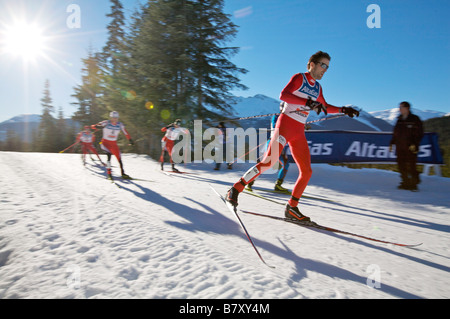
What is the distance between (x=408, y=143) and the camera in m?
5.97

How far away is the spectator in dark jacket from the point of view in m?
5.84

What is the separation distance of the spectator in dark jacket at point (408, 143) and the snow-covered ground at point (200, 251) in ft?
6.10

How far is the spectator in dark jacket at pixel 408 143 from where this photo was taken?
5836 mm

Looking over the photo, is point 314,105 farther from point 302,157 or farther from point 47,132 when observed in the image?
point 47,132

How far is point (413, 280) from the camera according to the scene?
74.8 inches

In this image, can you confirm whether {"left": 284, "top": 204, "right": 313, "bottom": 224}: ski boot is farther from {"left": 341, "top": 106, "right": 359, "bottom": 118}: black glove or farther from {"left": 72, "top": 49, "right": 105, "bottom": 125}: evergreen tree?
{"left": 72, "top": 49, "right": 105, "bottom": 125}: evergreen tree

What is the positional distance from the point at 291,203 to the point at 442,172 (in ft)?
23.8

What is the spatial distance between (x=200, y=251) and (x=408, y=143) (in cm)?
658

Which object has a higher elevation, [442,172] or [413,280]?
[442,172]

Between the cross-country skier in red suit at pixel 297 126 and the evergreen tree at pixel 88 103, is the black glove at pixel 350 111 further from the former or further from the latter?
the evergreen tree at pixel 88 103

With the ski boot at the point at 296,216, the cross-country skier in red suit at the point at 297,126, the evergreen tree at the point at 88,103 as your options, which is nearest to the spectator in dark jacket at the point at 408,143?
the cross-country skier in red suit at the point at 297,126

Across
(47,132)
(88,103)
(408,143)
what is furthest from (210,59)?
(47,132)
